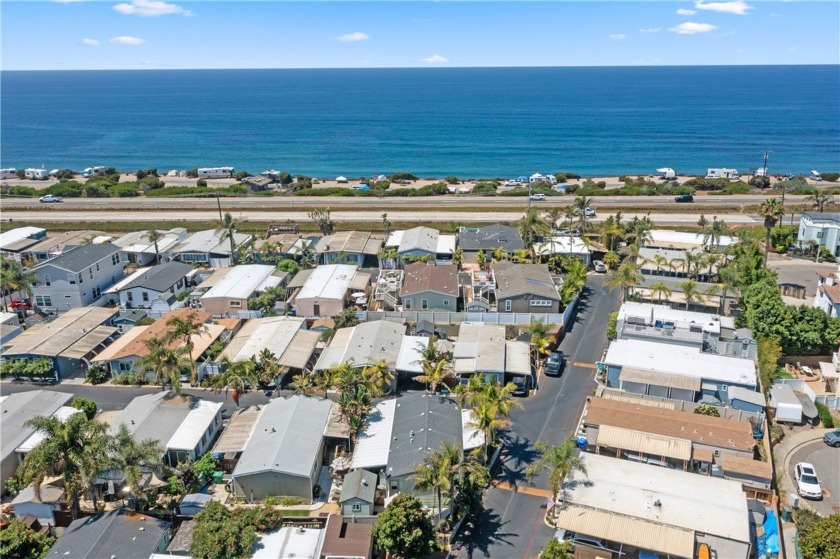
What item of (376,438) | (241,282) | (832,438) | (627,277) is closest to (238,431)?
(376,438)

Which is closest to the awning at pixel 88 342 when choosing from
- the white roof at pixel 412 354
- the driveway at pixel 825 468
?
the white roof at pixel 412 354

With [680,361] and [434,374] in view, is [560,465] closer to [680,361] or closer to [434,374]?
[434,374]

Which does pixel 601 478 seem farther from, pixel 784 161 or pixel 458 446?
pixel 784 161

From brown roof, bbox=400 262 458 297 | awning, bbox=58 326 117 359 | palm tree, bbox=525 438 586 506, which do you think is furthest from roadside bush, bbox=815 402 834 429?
awning, bbox=58 326 117 359

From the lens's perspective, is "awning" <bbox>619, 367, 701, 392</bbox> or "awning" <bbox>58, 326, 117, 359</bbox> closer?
"awning" <bbox>619, 367, 701, 392</bbox>

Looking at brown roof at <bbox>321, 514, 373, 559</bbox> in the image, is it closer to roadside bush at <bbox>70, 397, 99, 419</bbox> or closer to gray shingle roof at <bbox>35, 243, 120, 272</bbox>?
roadside bush at <bbox>70, 397, 99, 419</bbox>

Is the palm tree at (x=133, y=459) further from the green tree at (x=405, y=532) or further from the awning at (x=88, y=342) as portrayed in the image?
the awning at (x=88, y=342)

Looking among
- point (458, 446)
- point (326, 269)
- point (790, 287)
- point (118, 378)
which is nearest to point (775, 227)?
point (790, 287)
